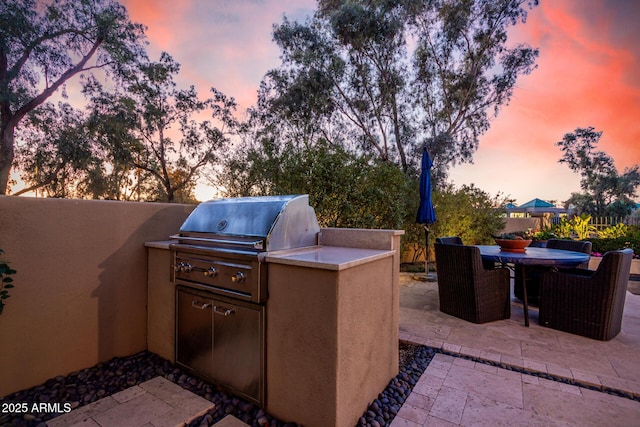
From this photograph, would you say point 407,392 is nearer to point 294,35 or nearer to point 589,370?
point 589,370

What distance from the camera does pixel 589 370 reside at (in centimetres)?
249

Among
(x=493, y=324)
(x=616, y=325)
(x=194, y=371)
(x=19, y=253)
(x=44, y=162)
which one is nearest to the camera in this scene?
(x=19, y=253)

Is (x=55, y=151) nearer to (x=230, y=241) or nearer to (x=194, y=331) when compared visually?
(x=194, y=331)

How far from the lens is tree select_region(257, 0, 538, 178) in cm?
1052

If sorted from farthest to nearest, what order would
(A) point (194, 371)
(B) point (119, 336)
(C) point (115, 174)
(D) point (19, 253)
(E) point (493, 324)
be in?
(C) point (115, 174)
(E) point (493, 324)
(B) point (119, 336)
(A) point (194, 371)
(D) point (19, 253)

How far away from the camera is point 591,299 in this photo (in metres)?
3.15

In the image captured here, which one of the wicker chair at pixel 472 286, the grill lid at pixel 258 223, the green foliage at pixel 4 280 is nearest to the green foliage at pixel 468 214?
the wicker chair at pixel 472 286

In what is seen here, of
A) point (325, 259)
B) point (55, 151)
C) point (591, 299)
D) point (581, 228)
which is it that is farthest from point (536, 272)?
point (55, 151)

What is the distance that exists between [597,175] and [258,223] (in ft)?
76.3

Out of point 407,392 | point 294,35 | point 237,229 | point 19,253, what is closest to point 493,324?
point 407,392

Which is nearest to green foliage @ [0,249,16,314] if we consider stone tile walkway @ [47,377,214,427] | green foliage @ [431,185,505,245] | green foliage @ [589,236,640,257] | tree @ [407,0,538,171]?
stone tile walkway @ [47,377,214,427]

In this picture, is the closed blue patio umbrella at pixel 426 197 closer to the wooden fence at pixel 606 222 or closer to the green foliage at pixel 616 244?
the green foliage at pixel 616 244

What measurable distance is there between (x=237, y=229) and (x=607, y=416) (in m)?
2.91

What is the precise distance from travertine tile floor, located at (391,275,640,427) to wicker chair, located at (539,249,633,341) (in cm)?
13
